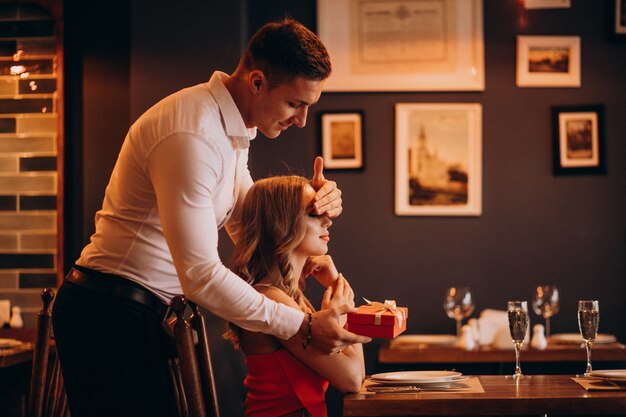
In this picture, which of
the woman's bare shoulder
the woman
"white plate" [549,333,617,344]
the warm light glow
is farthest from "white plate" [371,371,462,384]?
the warm light glow

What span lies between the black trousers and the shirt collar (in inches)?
17.7

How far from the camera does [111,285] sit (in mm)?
1851

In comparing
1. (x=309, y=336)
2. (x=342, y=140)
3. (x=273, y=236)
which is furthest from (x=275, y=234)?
(x=342, y=140)

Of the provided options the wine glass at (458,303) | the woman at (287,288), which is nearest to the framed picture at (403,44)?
the wine glass at (458,303)

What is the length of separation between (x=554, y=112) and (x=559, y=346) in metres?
1.18

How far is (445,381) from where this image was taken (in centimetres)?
204

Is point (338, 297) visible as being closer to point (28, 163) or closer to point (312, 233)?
point (312, 233)

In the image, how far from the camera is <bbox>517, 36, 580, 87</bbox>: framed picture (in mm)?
→ 4094

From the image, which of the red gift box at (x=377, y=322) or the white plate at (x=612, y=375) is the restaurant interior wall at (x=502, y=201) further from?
the red gift box at (x=377, y=322)

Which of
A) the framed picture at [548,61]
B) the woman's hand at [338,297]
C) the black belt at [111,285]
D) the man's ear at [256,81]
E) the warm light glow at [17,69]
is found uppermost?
the framed picture at [548,61]

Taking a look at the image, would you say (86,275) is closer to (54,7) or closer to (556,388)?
(556,388)

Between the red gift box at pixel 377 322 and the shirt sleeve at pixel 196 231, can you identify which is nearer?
the shirt sleeve at pixel 196 231

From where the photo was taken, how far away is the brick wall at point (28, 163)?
3791 mm

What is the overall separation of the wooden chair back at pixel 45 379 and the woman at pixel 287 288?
1.49ft
